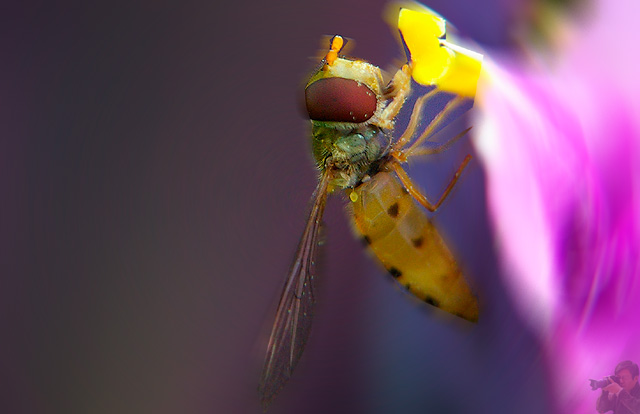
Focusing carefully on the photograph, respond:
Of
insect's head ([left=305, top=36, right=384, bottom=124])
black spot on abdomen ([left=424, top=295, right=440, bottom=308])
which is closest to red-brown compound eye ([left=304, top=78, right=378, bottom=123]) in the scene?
insect's head ([left=305, top=36, right=384, bottom=124])

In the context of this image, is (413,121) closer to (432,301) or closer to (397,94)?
(397,94)

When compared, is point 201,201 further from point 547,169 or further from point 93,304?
point 547,169

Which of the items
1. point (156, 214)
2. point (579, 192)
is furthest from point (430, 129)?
point (156, 214)

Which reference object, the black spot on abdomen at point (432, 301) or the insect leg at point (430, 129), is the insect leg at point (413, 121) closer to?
the insect leg at point (430, 129)

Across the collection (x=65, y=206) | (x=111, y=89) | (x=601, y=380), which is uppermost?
(x=111, y=89)

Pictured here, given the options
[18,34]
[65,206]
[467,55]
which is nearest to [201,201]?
[65,206]

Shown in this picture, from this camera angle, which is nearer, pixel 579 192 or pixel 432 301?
pixel 579 192
